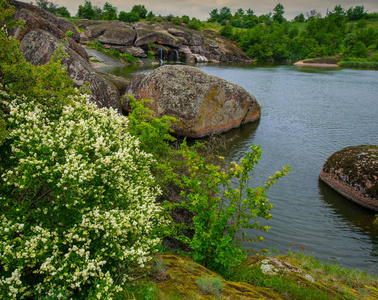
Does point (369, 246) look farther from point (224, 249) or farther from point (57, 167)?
point (57, 167)

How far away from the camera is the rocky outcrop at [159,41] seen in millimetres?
70688

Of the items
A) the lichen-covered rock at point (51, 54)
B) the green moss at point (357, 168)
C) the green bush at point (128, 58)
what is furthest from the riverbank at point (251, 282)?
the green bush at point (128, 58)

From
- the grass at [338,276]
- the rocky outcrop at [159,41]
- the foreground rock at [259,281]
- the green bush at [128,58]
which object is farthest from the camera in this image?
the rocky outcrop at [159,41]

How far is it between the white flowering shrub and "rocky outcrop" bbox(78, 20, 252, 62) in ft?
234

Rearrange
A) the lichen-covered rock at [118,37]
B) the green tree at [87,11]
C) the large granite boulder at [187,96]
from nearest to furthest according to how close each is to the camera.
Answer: the large granite boulder at [187,96]
the lichen-covered rock at [118,37]
the green tree at [87,11]

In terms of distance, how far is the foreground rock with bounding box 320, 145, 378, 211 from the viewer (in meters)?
12.9

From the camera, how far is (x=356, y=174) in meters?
13.5

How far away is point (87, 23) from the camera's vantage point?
8388 cm

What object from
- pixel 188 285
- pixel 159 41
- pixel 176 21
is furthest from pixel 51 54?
pixel 176 21

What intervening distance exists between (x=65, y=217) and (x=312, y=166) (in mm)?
16014

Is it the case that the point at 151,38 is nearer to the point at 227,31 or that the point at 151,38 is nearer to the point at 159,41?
the point at 159,41

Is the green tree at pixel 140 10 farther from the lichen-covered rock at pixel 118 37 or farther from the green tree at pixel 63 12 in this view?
the lichen-covered rock at pixel 118 37

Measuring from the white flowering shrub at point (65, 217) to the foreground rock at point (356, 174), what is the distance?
12294mm

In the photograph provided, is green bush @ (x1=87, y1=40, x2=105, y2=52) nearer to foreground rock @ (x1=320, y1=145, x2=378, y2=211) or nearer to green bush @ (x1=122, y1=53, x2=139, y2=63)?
green bush @ (x1=122, y1=53, x2=139, y2=63)
